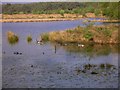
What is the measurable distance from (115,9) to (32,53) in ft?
61.0

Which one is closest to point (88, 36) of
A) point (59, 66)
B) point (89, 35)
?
point (89, 35)

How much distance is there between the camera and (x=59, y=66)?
76.9ft

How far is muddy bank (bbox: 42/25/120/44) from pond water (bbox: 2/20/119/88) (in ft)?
6.46

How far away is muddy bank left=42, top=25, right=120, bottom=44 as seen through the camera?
3578 centimetres

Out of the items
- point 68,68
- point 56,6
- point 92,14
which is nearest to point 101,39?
point 68,68

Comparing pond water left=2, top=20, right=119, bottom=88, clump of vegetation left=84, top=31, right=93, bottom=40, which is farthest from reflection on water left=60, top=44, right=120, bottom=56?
clump of vegetation left=84, top=31, right=93, bottom=40

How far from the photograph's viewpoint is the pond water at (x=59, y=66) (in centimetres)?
1895

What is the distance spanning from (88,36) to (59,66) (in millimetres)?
13452

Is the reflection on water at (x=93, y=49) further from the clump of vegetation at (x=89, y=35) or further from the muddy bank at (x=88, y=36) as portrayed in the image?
the clump of vegetation at (x=89, y=35)

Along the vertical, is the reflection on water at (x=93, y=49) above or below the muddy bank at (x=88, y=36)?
below

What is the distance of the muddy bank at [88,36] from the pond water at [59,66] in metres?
1.97

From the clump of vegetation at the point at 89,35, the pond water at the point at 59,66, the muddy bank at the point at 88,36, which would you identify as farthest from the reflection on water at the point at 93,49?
the clump of vegetation at the point at 89,35

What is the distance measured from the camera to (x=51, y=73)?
2123cm

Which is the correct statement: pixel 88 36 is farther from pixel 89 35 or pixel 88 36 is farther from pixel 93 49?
pixel 93 49
